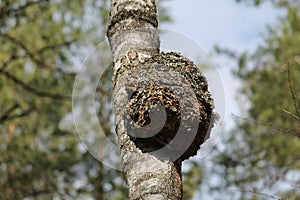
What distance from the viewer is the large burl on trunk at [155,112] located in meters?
1.57

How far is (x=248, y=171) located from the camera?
28.0 ft

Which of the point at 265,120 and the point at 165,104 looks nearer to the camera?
the point at 165,104

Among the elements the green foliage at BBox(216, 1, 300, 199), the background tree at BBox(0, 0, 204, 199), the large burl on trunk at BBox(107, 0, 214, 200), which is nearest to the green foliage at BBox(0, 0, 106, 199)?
the background tree at BBox(0, 0, 204, 199)

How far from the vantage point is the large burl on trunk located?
157 centimetres

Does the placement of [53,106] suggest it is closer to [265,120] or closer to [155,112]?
[265,120]

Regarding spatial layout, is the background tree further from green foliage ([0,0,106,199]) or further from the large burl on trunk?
the large burl on trunk

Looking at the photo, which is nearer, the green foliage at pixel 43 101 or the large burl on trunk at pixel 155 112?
the large burl on trunk at pixel 155 112

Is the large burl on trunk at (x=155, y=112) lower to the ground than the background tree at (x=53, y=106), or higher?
lower

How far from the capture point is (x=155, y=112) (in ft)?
5.34

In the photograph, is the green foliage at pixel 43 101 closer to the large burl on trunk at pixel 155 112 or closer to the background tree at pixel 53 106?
the background tree at pixel 53 106

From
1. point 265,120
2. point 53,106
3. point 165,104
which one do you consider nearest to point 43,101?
point 53,106

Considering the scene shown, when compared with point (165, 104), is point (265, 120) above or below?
above

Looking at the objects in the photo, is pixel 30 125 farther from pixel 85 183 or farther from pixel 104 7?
pixel 104 7

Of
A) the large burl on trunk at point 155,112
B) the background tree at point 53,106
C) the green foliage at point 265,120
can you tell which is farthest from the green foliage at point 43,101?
the large burl on trunk at point 155,112
